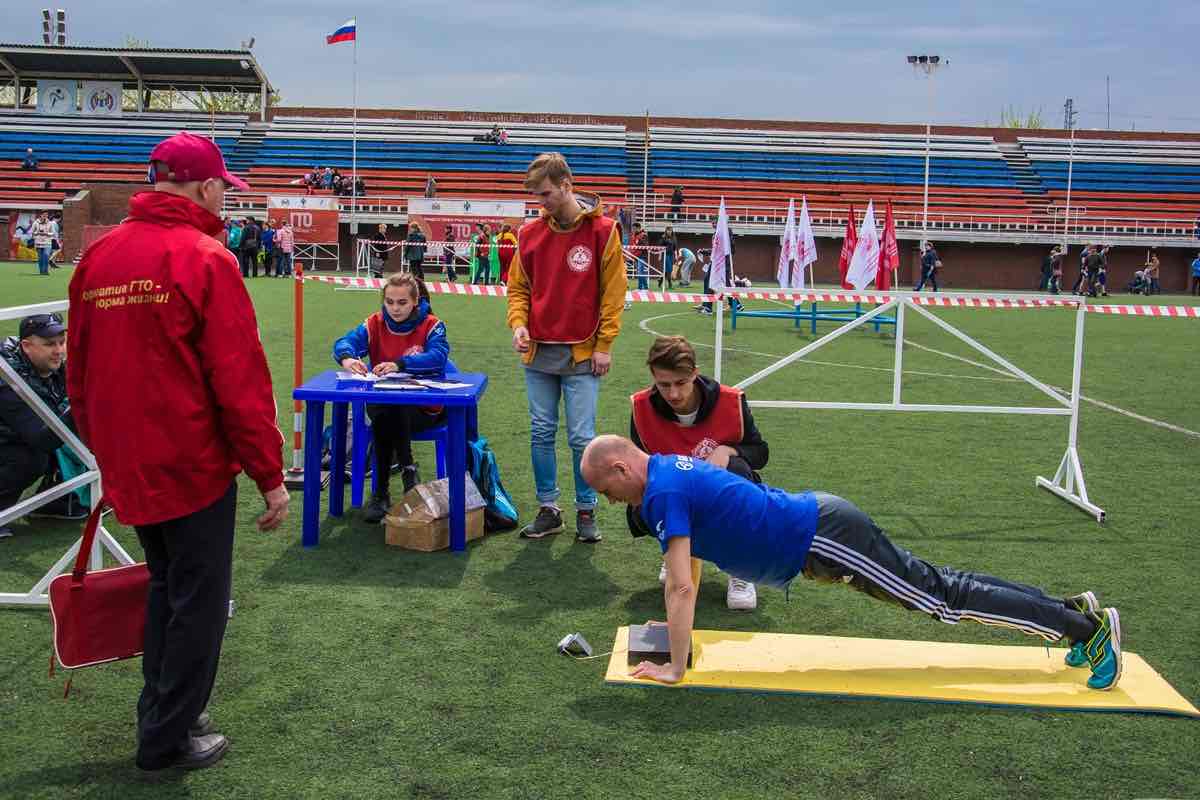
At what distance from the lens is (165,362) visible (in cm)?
321

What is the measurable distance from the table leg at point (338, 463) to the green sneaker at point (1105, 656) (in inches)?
158

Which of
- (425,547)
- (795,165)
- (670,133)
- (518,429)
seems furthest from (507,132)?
(425,547)

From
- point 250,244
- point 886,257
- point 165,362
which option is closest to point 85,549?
point 165,362

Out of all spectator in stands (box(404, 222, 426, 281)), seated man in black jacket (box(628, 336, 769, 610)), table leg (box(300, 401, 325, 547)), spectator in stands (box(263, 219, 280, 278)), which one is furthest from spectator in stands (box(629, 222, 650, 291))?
seated man in black jacket (box(628, 336, 769, 610))

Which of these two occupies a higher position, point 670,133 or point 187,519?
point 670,133

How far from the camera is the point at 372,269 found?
3525cm

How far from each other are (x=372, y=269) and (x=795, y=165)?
21.6 meters

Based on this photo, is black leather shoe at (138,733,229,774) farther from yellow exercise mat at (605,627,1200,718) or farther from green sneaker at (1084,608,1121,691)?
green sneaker at (1084,608,1121,691)

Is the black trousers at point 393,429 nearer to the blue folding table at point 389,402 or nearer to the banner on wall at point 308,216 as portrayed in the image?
the blue folding table at point 389,402

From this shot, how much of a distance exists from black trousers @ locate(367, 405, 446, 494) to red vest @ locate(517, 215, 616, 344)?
1010 mm

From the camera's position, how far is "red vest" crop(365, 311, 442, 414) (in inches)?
262

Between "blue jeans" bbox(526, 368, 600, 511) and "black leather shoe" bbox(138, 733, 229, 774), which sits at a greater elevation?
"blue jeans" bbox(526, 368, 600, 511)

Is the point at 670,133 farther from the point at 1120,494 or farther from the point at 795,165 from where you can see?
the point at 1120,494

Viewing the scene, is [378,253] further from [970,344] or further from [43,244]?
[970,344]
